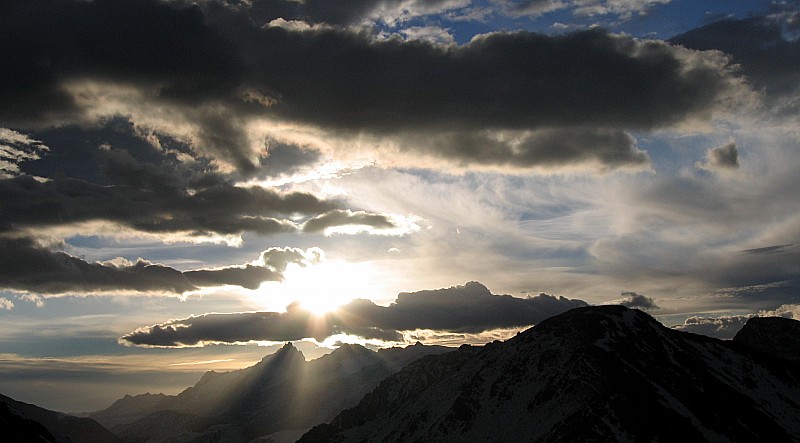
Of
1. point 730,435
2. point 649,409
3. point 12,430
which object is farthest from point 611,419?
point 12,430

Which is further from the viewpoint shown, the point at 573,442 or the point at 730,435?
the point at 730,435

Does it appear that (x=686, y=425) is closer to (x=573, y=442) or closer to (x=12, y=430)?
(x=573, y=442)

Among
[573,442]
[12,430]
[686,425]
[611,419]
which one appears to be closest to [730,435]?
[686,425]

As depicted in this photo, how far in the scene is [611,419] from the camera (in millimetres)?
192125

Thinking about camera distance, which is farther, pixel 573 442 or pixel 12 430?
pixel 12 430

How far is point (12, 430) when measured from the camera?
196 metres

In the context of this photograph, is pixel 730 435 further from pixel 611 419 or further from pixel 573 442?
pixel 573 442

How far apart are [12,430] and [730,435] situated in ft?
727

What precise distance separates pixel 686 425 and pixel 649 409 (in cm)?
1101

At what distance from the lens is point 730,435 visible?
197625mm

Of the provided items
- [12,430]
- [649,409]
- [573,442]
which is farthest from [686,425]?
[12,430]

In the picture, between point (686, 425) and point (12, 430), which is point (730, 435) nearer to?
point (686, 425)

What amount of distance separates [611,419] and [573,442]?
16328 millimetres

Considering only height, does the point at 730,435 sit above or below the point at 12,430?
below
